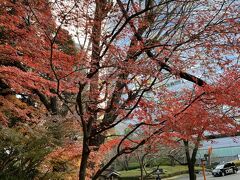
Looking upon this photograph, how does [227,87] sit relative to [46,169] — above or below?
above

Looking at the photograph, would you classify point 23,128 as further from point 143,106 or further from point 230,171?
point 230,171

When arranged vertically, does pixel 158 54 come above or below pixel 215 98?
above

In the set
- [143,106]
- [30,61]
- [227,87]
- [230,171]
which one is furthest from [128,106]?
[230,171]

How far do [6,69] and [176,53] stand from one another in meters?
3.69

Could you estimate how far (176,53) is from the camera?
717 cm

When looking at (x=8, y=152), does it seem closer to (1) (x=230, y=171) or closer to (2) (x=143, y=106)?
(2) (x=143, y=106)

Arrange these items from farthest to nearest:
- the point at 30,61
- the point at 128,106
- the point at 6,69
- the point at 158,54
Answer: the point at 30,61 → the point at 6,69 → the point at 128,106 → the point at 158,54

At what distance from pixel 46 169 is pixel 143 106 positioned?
3.01 meters

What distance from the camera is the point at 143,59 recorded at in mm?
6641

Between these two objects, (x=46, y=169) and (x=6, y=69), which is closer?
(x=6, y=69)

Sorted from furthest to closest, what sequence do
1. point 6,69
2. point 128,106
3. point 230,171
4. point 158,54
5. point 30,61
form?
point 230,171 → point 30,61 → point 6,69 → point 128,106 → point 158,54

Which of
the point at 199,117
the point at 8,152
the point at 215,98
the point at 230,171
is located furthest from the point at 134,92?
the point at 230,171

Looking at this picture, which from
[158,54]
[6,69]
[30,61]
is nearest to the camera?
[158,54]

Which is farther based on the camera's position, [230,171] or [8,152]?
[230,171]
